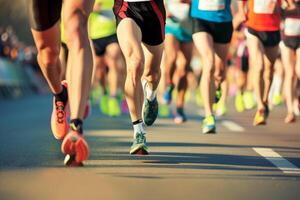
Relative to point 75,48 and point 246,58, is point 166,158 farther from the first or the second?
point 246,58

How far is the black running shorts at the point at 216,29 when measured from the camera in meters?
11.5

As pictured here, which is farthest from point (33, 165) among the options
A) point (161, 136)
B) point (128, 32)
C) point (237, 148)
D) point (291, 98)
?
point (291, 98)

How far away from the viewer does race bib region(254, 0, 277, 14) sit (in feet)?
43.0

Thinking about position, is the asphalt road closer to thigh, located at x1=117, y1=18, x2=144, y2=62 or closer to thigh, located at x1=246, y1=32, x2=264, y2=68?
thigh, located at x1=117, y1=18, x2=144, y2=62

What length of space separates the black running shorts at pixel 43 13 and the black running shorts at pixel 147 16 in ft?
3.64

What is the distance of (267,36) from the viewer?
13133 millimetres

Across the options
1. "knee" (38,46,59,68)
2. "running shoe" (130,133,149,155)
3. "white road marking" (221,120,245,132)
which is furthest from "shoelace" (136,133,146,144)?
"white road marking" (221,120,245,132)

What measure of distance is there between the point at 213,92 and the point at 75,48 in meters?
4.91

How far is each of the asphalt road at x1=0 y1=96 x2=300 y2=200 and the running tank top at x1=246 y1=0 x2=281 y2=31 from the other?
2088 millimetres

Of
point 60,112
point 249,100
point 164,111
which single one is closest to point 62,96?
point 60,112

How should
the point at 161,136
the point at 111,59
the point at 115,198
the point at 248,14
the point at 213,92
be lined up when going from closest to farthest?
the point at 115,198
the point at 161,136
the point at 213,92
the point at 248,14
the point at 111,59

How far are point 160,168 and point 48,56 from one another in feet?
4.53

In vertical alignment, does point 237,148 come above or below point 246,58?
above

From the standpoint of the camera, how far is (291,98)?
15.1m
